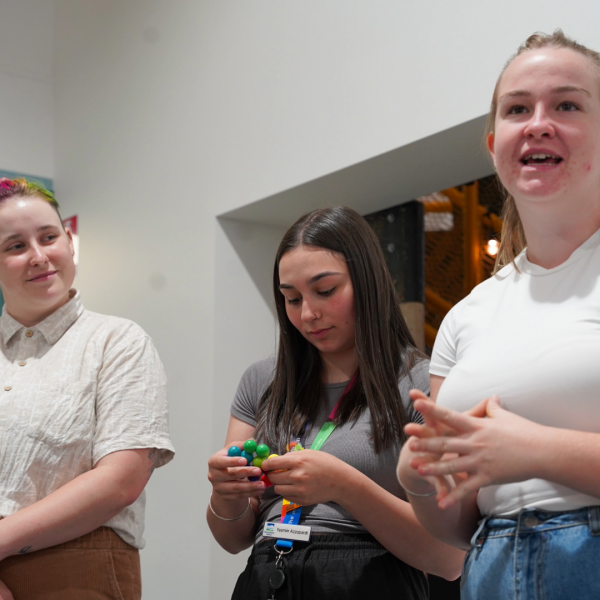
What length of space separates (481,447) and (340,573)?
2.14 ft

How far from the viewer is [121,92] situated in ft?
14.4

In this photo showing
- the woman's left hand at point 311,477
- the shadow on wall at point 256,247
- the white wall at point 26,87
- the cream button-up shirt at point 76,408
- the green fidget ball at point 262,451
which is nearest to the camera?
the woman's left hand at point 311,477

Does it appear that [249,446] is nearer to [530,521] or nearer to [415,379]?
[415,379]

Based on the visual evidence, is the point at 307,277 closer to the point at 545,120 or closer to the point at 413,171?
the point at 545,120

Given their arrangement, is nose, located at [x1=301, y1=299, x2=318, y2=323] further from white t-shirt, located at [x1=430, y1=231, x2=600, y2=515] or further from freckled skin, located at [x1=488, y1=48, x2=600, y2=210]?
freckled skin, located at [x1=488, y1=48, x2=600, y2=210]

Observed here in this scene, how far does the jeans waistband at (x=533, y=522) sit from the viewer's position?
100cm

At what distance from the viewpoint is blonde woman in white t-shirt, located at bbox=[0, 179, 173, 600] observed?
1.69 m

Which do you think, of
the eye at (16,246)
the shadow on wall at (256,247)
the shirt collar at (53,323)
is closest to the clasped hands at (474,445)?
the shirt collar at (53,323)

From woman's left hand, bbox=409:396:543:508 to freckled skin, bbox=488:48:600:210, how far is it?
39 centimetres

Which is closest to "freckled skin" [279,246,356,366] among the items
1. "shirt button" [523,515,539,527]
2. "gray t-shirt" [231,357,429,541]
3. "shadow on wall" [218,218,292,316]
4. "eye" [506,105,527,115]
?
"gray t-shirt" [231,357,429,541]

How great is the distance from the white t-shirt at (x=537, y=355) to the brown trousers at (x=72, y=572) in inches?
39.3

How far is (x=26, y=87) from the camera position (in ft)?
16.4

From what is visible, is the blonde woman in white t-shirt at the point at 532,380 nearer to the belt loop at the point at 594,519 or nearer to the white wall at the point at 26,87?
the belt loop at the point at 594,519

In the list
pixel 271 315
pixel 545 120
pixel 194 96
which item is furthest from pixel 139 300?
pixel 545 120
